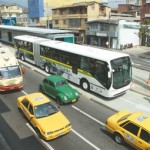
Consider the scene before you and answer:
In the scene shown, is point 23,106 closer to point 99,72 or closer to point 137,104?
point 99,72

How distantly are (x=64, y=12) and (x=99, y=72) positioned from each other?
52.5 metres

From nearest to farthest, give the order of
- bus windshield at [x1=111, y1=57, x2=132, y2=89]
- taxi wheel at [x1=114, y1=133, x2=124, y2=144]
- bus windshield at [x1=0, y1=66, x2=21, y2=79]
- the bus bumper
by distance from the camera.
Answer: taxi wheel at [x1=114, y1=133, x2=124, y2=144], bus windshield at [x1=111, y1=57, x2=132, y2=89], the bus bumper, bus windshield at [x1=0, y1=66, x2=21, y2=79]

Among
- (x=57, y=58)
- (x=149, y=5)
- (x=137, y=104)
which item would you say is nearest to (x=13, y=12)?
(x=149, y=5)

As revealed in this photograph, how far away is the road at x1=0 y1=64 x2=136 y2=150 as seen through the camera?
13.4 metres

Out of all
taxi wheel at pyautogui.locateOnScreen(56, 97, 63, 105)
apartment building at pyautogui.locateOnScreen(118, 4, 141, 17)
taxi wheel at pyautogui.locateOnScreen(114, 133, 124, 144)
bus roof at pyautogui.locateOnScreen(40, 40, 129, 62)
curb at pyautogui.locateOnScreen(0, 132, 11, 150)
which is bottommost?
curb at pyautogui.locateOnScreen(0, 132, 11, 150)

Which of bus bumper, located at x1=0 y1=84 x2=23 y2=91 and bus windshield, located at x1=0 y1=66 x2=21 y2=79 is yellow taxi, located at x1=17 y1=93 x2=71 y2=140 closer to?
bus bumper, located at x1=0 y1=84 x2=23 y2=91

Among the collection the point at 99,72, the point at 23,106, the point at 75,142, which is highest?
the point at 99,72

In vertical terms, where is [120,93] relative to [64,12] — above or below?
below

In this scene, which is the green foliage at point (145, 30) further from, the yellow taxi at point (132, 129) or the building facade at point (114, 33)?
the yellow taxi at point (132, 129)

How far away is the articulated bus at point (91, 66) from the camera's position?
1903 cm

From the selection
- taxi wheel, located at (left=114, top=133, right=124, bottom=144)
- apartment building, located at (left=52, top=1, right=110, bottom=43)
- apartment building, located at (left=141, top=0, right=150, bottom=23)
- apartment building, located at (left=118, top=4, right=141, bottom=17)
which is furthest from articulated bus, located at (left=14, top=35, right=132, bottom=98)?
apartment building, located at (left=118, top=4, right=141, bottom=17)

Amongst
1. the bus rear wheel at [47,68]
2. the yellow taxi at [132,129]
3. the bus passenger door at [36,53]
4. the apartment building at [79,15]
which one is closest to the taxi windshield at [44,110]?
the yellow taxi at [132,129]

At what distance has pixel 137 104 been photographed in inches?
764

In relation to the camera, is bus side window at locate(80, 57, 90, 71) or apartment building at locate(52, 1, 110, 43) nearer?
bus side window at locate(80, 57, 90, 71)
